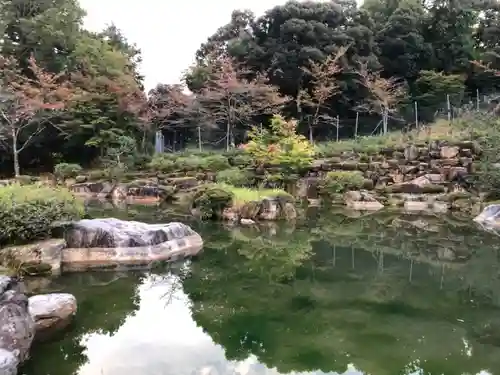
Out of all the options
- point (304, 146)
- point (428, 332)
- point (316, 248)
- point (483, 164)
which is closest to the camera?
point (428, 332)

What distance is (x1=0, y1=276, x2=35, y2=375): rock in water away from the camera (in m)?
3.90

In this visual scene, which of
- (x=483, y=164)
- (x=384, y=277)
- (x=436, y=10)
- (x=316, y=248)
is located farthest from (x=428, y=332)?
(x=436, y=10)

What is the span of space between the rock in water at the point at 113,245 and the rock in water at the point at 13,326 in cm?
276

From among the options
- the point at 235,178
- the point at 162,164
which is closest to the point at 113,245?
the point at 235,178

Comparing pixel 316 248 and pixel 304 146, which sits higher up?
pixel 304 146

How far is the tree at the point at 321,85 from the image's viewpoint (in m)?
21.0

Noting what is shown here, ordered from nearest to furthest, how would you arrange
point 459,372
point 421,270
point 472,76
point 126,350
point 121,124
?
point 459,372 → point 126,350 → point 421,270 → point 121,124 → point 472,76

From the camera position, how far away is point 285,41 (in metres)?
22.6

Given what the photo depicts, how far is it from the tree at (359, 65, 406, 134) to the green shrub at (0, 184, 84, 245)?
16.0 m

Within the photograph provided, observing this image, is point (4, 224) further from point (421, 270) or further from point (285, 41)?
point (285, 41)

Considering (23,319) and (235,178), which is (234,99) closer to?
(235,178)

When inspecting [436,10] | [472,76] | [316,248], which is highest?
[436,10]

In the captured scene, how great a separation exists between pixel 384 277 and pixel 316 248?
2.18m

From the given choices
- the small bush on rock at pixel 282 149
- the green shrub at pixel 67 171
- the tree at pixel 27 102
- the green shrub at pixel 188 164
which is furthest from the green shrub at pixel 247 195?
the tree at pixel 27 102
